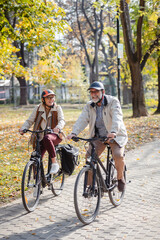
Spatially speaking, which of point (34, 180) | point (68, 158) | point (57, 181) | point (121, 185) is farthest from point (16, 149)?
point (121, 185)

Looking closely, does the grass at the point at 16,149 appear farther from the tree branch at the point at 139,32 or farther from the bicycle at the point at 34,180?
the tree branch at the point at 139,32

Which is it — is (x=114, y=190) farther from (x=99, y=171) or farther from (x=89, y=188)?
(x=89, y=188)

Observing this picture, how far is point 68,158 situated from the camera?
645cm

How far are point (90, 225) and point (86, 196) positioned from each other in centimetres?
41

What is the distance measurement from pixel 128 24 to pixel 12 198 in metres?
14.7

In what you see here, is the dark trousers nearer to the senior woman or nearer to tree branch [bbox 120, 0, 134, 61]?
the senior woman

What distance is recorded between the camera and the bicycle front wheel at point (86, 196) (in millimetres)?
4922

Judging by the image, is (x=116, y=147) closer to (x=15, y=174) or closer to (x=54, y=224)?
(x=54, y=224)

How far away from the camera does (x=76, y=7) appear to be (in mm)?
34625

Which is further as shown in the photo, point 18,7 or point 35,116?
point 18,7

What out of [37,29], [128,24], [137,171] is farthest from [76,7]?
[137,171]

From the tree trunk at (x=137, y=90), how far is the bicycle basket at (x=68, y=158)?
1412cm

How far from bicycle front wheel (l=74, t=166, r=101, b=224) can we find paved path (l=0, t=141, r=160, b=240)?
0.13 meters

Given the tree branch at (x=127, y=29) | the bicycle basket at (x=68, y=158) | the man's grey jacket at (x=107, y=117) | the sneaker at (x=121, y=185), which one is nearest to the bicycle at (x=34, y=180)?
the bicycle basket at (x=68, y=158)
